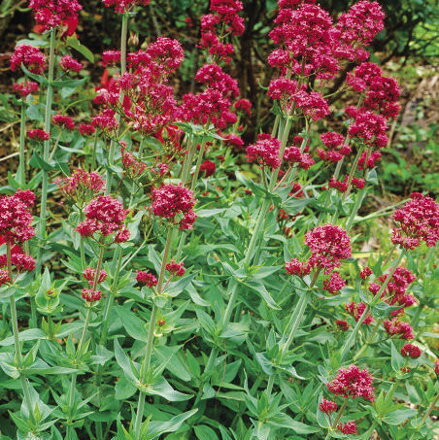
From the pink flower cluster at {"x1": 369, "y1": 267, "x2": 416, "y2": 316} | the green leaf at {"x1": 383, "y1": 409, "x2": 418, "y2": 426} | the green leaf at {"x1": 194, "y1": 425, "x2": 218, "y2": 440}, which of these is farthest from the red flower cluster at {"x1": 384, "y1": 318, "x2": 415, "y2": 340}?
the green leaf at {"x1": 194, "y1": 425, "x2": 218, "y2": 440}

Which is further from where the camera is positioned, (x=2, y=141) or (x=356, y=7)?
(x=2, y=141)

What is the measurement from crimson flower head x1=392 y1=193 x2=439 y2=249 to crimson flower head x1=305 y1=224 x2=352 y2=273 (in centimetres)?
45

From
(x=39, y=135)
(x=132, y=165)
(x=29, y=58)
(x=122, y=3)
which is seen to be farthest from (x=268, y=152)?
(x=29, y=58)

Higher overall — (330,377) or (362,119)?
(362,119)

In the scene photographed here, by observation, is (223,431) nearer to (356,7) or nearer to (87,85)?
(356,7)

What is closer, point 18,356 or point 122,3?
point 18,356

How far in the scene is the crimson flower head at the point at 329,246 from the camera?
2.72 metres

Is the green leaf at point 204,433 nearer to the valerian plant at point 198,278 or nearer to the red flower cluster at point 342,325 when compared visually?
the valerian plant at point 198,278

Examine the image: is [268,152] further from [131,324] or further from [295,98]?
[131,324]

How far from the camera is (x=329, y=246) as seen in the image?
2734 mm

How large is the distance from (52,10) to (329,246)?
228 cm

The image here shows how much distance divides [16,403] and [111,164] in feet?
5.52

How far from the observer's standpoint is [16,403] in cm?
327

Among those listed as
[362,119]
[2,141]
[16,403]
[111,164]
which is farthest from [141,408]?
[2,141]
